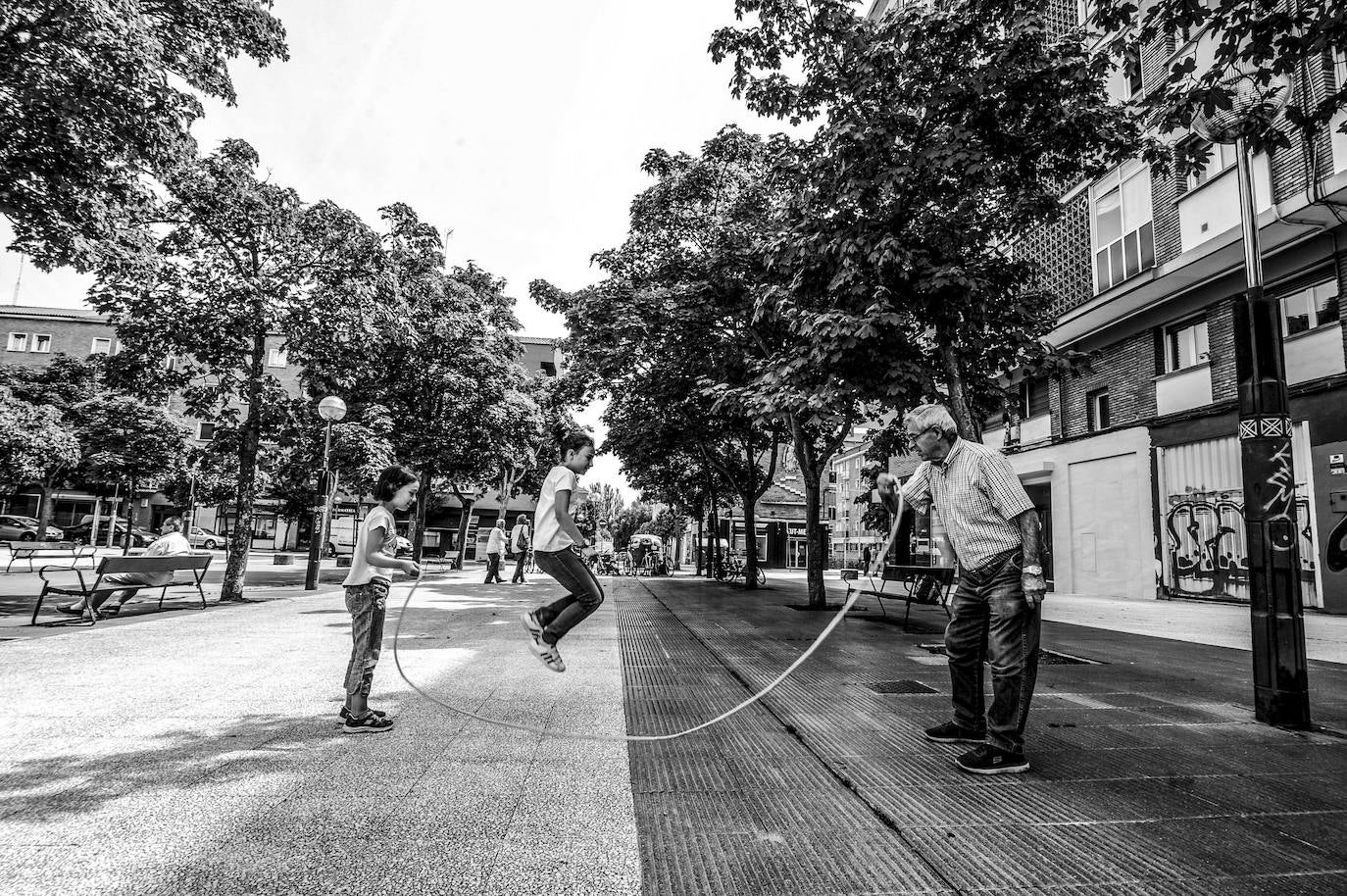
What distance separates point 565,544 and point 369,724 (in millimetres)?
1864

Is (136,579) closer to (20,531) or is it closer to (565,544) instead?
(565,544)

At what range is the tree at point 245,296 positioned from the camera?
43.3 feet

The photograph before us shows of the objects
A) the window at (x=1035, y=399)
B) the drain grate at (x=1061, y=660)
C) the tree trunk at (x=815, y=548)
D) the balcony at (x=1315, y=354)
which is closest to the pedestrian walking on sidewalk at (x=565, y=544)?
the drain grate at (x=1061, y=660)

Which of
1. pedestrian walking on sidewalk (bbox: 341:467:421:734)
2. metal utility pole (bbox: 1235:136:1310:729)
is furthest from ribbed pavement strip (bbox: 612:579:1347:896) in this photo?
pedestrian walking on sidewalk (bbox: 341:467:421:734)

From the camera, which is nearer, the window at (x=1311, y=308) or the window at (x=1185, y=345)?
the window at (x=1311, y=308)

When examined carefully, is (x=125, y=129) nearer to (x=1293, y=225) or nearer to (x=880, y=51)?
(x=880, y=51)

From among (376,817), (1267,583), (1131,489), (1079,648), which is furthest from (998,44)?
(1131,489)

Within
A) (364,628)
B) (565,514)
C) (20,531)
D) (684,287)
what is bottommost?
(20,531)

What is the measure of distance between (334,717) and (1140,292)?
1889cm

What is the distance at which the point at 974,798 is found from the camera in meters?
3.78

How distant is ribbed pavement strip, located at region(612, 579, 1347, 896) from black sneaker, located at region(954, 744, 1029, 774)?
63 mm

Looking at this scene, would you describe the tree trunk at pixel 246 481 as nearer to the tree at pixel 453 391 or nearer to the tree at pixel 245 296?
the tree at pixel 245 296

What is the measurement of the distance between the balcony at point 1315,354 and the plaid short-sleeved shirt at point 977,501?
12.2m

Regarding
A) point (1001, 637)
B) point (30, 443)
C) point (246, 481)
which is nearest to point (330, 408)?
point (246, 481)
